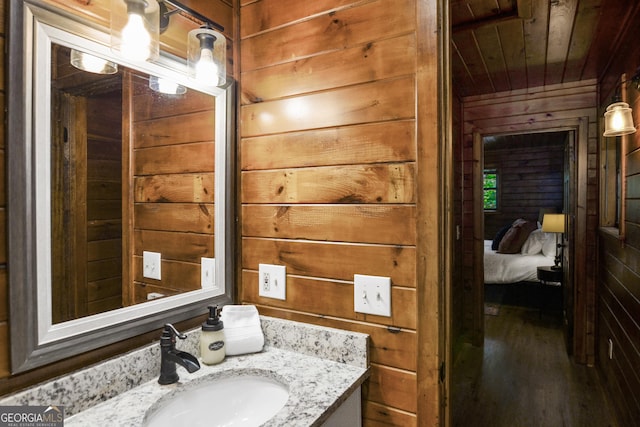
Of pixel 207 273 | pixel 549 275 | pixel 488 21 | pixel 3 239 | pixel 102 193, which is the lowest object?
pixel 549 275

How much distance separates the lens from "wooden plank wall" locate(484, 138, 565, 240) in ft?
21.0

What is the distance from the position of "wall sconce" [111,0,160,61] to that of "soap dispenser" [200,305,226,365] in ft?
2.63

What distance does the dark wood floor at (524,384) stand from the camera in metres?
2.37

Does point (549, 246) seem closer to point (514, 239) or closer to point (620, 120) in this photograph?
point (514, 239)

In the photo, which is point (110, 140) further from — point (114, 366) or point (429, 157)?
point (429, 157)

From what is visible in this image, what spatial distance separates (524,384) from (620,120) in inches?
77.7

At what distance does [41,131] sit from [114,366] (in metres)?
0.62

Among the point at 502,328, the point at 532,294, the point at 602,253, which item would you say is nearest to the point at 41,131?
the point at 602,253

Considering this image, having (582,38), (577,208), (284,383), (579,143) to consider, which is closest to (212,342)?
(284,383)

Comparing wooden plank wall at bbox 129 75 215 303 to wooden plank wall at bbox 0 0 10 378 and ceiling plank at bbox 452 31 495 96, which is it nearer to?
wooden plank wall at bbox 0 0 10 378

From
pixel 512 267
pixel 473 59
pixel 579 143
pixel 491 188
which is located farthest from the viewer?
pixel 491 188

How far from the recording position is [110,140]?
3.60ft

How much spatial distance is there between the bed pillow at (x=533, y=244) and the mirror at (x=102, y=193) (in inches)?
187

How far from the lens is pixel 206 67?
47.1 inches
